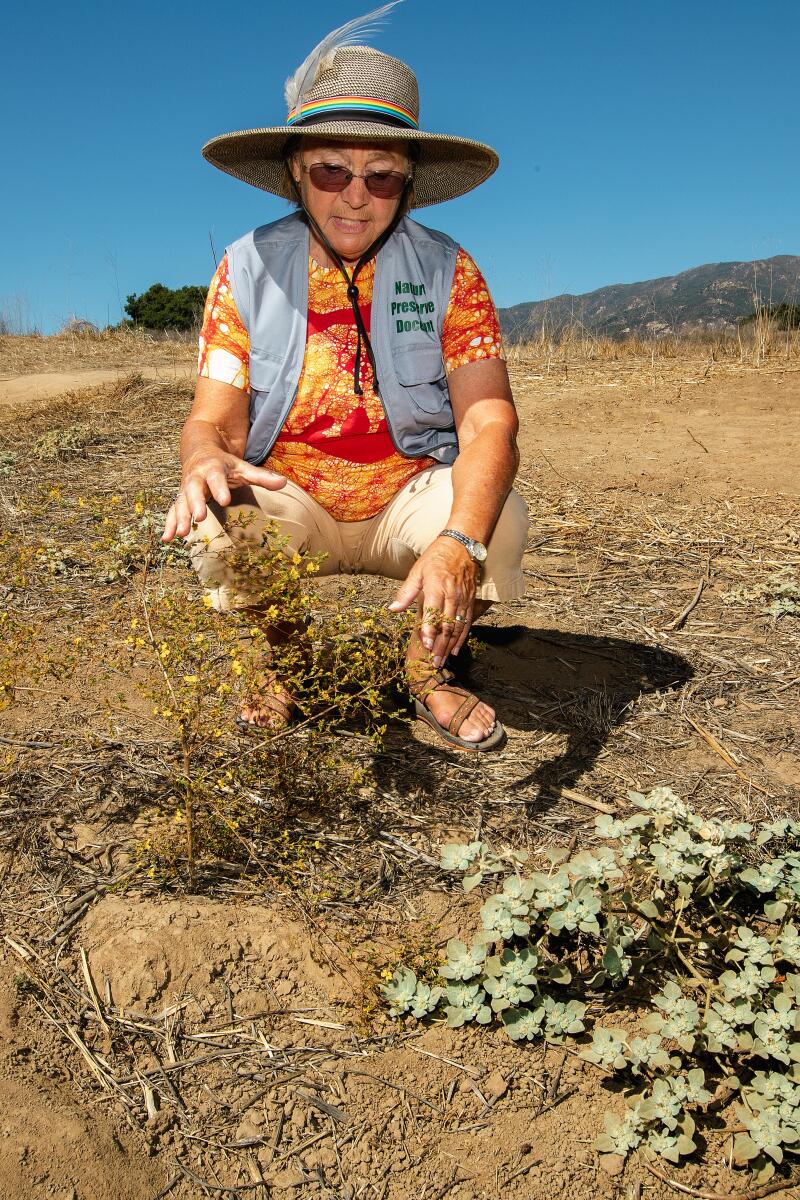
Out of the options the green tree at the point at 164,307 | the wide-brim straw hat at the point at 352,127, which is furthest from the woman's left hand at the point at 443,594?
the green tree at the point at 164,307

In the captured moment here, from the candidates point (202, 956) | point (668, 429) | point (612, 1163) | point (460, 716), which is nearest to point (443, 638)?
point (460, 716)

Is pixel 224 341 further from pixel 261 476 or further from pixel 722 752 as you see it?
pixel 722 752

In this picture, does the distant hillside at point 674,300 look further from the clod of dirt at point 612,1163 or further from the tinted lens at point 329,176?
the clod of dirt at point 612,1163

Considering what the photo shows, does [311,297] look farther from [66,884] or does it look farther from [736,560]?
[736,560]

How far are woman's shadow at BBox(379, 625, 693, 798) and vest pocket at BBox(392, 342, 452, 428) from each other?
767mm

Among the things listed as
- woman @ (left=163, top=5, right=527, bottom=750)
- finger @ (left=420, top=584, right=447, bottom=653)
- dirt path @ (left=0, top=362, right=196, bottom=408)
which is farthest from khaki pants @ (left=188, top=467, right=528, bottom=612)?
dirt path @ (left=0, top=362, right=196, bottom=408)

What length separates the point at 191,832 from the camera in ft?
6.77

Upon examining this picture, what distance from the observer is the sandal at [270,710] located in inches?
88.2

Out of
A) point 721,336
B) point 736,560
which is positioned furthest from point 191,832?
point 721,336

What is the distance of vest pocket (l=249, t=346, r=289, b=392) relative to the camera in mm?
2836

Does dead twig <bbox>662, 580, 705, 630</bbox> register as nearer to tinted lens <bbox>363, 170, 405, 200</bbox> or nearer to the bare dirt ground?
the bare dirt ground

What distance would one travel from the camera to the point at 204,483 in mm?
2227

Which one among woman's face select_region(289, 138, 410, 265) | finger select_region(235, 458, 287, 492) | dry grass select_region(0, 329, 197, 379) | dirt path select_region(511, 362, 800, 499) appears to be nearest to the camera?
finger select_region(235, 458, 287, 492)

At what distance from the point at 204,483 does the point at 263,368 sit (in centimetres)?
75
